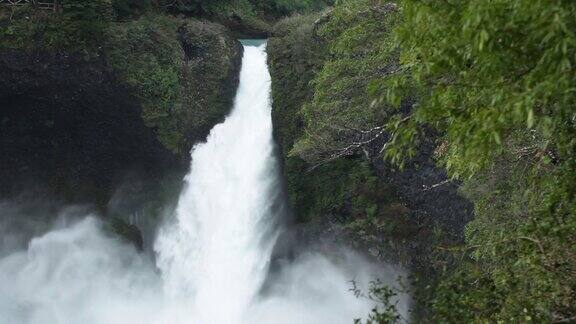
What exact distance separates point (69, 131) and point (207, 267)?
22.2ft

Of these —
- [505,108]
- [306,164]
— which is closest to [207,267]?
[306,164]

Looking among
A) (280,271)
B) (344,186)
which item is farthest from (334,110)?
(280,271)

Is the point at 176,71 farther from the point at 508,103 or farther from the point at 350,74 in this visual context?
the point at 508,103

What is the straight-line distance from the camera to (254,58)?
67.6 ft

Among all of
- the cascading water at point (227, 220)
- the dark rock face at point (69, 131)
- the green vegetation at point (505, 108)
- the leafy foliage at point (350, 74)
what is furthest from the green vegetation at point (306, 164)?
the green vegetation at point (505, 108)

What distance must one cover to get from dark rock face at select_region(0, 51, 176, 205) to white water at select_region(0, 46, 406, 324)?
1406 mm

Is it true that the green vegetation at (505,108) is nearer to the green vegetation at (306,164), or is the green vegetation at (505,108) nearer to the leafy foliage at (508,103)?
the leafy foliage at (508,103)

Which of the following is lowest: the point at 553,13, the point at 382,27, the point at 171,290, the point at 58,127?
the point at 171,290

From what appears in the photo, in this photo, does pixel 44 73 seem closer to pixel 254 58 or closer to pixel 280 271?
A: pixel 254 58

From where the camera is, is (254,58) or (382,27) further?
(254,58)

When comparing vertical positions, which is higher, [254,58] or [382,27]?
[382,27]

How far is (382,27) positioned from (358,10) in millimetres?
639

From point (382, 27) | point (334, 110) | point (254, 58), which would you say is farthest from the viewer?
point (254, 58)

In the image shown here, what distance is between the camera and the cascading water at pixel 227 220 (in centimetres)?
1619
